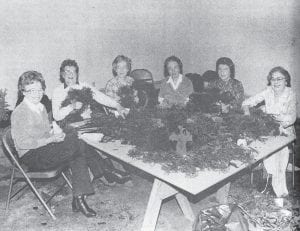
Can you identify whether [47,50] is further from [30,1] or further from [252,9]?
[252,9]

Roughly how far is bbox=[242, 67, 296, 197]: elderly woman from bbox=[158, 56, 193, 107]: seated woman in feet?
4.05

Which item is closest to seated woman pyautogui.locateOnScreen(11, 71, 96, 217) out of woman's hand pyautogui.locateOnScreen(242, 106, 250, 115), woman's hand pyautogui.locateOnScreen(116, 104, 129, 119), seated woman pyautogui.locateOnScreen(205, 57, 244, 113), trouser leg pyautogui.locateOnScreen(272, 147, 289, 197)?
woman's hand pyautogui.locateOnScreen(116, 104, 129, 119)

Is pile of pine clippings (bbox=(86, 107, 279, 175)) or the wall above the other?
the wall

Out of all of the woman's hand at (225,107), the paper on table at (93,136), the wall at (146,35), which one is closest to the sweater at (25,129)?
the paper on table at (93,136)

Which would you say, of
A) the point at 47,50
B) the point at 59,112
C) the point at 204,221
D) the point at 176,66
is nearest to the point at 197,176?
the point at 204,221

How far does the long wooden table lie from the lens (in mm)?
2508

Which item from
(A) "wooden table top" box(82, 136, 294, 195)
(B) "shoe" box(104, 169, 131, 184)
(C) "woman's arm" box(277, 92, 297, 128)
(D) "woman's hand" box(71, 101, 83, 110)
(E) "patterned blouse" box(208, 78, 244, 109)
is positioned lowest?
(B) "shoe" box(104, 169, 131, 184)

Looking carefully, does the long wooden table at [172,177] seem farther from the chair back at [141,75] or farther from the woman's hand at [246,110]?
the chair back at [141,75]

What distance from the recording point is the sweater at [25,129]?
340cm

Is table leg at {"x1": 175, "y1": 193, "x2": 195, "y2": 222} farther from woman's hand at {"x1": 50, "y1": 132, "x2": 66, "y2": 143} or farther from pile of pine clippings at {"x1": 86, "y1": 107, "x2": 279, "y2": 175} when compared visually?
woman's hand at {"x1": 50, "y1": 132, "x2": 66, "y2": 143}

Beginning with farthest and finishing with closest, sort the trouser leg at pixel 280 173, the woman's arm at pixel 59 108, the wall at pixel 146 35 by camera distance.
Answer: the wall at pixel 146 35 < the woman's arm at pixel 59 108 < the trouser leg at pixel 280 173

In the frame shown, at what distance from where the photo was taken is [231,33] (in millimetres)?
6984

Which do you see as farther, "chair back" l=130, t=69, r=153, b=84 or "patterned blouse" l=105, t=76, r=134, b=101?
"chair back" l=130, t=69, r=153, b=84

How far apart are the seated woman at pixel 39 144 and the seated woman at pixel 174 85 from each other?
213cm
